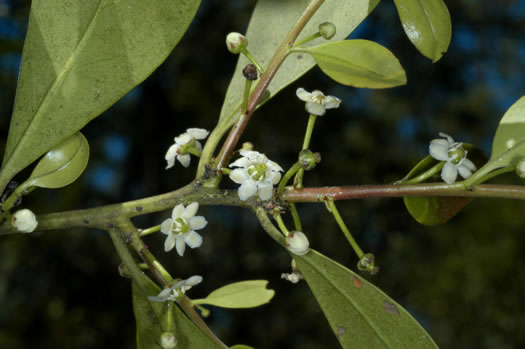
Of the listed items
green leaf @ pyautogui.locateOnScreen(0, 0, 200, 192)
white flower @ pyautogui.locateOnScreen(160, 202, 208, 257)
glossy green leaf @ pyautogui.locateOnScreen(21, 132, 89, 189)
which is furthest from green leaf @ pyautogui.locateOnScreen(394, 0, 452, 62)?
glossy green leaf @ pyautogui.locateOnScreen(21, 132, 89, 189)

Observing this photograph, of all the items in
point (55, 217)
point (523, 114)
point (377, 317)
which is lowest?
point (377, 317)

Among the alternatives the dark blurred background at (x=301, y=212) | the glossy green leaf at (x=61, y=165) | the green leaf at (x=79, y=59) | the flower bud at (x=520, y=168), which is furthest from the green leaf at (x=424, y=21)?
the dark blurred background at (x=301, y=212)

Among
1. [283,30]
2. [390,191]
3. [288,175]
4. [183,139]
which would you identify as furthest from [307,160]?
[283,30]

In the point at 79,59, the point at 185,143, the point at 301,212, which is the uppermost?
the point at 79,59

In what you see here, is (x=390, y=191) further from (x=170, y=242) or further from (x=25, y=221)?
(x=25, y=221)

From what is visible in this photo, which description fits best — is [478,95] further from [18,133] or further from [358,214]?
[18,133]

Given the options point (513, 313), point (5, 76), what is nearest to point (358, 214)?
point (513, 313)

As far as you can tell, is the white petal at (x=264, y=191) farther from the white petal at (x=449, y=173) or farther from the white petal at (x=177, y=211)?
the white petal at (x=449, y=173)

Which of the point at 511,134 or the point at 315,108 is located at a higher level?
the point at 315,108
